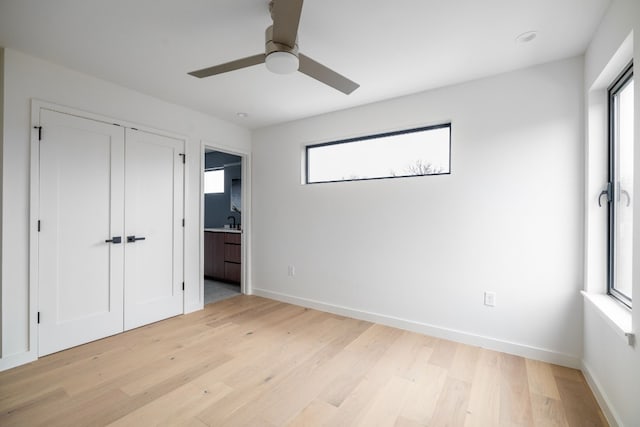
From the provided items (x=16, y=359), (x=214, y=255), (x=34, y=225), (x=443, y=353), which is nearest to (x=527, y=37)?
(x=443, y=353)

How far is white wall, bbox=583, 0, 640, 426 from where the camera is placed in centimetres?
147

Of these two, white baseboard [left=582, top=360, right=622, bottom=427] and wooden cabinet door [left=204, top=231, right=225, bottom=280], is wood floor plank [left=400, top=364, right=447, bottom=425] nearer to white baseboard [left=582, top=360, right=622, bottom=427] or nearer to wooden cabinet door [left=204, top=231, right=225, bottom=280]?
white baseboard [left=582, top=360, right=622, bottom=427]

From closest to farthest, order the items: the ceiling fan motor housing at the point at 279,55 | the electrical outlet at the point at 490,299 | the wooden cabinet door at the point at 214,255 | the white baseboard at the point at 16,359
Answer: the ceiling fan motor housing at the point at 279,55, the white baseboard at the point at 16,359, the electrical outlet at the point at 490,299, the wooden cabinet door at the point at 214,255

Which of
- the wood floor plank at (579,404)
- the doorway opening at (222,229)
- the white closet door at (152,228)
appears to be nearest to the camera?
the wood floor plank at (579,404)

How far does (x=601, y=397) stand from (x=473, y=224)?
1444 mm

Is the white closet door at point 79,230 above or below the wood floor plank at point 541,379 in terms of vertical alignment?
above

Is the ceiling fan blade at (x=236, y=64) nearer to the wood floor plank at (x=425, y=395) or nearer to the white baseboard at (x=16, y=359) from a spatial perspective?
the wood floor plank at (x=425, y=395)

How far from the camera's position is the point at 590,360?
2.15 m

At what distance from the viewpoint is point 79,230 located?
8.91 ft

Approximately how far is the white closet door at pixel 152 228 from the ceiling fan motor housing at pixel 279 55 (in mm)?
2190

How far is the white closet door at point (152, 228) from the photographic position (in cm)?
310

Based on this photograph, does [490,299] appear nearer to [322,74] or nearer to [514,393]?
[514,393]

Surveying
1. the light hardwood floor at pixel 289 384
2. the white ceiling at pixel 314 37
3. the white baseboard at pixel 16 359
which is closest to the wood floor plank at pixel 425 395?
the light hardwood floor at pixel 289 384

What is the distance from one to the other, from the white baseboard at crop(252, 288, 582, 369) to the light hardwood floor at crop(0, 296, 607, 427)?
8 cm
